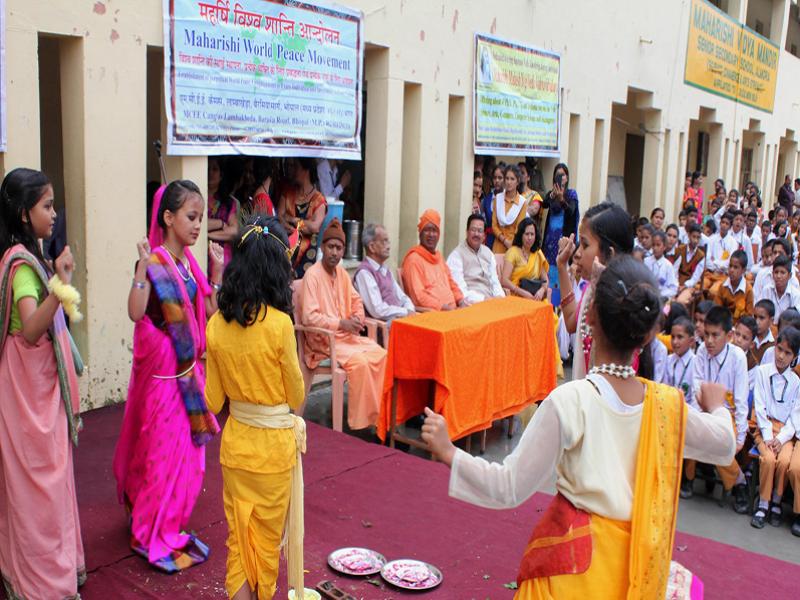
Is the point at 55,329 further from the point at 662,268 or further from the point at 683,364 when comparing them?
the point at 662,268

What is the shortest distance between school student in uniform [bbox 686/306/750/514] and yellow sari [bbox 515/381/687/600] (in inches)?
129

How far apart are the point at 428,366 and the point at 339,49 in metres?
3.11

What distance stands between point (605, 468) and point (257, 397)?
4.74 ft

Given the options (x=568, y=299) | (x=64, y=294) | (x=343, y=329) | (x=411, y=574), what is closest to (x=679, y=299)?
(x=343, y=329)

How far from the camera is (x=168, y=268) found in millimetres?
3416

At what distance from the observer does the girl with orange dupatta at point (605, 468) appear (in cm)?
202

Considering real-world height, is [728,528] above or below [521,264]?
below

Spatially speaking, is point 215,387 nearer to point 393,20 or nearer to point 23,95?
point 23,95

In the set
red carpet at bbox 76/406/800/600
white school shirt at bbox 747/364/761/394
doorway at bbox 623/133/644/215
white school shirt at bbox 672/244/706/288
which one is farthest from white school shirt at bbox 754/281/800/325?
doorway at bbox 623/133/644/215

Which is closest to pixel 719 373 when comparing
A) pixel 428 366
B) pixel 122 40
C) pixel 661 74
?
pixel 428 366

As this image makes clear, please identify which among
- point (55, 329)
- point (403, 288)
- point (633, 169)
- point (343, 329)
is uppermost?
point (633, 169)

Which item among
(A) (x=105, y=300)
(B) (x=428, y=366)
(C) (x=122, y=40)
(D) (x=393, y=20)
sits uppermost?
(D) (x=393, y=20)

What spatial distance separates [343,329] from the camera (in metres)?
5.88

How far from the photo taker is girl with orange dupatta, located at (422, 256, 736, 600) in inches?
79.4
